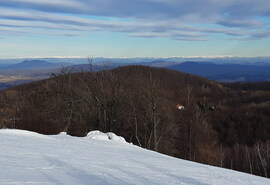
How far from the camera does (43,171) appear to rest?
21.0 feet

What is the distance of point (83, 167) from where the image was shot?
735 centimetres

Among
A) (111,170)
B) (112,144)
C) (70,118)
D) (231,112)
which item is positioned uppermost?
(111,170)

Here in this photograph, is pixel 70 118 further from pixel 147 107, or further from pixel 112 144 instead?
pixel 112 144

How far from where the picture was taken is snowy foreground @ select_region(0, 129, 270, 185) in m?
6.18

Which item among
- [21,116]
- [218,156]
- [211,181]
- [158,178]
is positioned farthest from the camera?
[218,156]

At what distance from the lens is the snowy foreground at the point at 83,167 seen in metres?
6.18

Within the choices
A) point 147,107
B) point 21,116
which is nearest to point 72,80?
point 147,107

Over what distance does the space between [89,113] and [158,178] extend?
1930 centimetres

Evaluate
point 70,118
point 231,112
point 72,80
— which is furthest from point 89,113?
point 231,112

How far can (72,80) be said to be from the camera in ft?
94.7

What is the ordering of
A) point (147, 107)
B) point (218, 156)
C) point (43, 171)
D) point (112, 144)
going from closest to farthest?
point (43, 171), point (112, 144), point (147, 107), point (218, 156)

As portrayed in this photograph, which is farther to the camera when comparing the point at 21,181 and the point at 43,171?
the point at 43,171

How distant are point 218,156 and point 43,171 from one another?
37590 millimetres

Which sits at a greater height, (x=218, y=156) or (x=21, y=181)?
(x=21, y=181)
